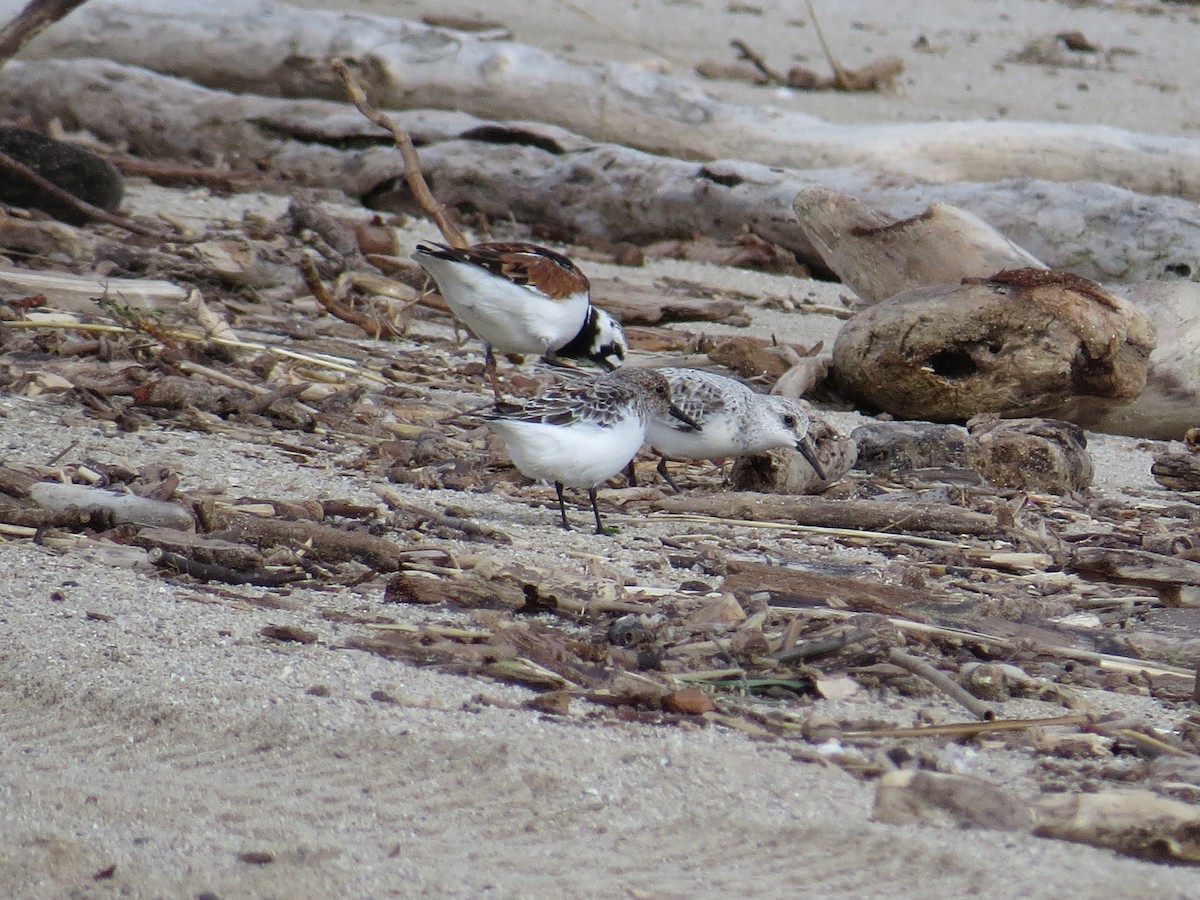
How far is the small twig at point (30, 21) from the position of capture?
24.9 feet

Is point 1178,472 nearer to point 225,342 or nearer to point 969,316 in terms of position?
point 969,316

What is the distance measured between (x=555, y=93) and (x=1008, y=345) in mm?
5348

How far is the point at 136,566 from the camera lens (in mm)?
3928

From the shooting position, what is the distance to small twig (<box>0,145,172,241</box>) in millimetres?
7848

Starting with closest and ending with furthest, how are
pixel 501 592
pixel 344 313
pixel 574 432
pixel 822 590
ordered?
pixel 501 592 < pixel 822 590 < pixel 574 432 < pixel 344 313

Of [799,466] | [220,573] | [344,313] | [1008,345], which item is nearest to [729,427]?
[799,466]

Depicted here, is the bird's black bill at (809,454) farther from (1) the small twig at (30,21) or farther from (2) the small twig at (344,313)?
(1) the small twig at (30,21)

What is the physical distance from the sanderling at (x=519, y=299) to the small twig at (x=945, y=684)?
313 cm

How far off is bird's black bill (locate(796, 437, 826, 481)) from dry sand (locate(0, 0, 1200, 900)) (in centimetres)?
145

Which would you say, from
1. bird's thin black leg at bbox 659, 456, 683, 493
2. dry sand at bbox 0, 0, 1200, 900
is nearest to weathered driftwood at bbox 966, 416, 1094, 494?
bird's thin black leg at bbox 659, 456, 683, 493

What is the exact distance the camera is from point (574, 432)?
470 centimetres

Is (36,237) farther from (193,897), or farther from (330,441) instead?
(193,897)

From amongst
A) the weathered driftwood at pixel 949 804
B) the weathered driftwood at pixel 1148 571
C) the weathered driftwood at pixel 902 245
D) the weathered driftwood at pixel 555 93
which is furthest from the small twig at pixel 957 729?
the weathered driftwood at pixel 555 93

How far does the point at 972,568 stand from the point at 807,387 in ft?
7.61
